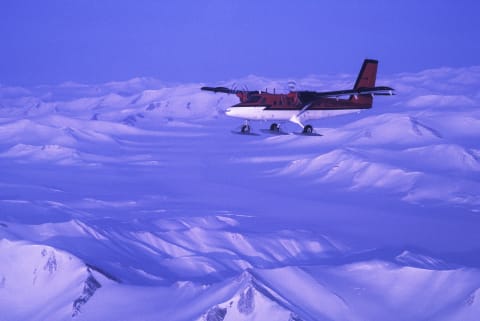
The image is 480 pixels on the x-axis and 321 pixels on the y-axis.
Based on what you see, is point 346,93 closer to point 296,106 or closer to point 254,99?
point 296,106

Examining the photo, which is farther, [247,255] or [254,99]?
[247,255]

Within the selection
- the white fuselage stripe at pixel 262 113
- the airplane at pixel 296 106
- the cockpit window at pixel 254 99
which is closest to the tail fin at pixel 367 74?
the airplane at pixel 296 106

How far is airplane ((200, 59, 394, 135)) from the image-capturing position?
46.4 meters

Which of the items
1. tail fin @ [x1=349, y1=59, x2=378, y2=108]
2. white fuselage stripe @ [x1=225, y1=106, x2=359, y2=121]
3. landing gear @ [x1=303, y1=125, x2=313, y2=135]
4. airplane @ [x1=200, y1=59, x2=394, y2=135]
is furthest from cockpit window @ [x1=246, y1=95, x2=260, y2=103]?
tail fin @ [x1=349, y1=59, x2=378, y2=108]

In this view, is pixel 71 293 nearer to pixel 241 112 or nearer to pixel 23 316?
pixel 23 316

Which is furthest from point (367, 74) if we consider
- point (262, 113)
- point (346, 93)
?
point (262, 113)

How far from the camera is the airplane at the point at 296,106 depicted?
46.4m

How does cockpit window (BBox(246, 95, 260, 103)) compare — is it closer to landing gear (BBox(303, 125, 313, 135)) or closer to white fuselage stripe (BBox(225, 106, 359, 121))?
white fuselage stripe (BBox(225, 106, 359, 121))

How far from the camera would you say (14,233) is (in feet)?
339

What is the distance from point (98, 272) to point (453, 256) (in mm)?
78764

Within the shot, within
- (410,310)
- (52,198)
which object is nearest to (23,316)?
(410,310)

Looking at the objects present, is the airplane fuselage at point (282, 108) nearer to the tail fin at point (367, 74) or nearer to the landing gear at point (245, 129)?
the landing gear at point (245, 129)

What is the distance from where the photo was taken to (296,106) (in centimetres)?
4669

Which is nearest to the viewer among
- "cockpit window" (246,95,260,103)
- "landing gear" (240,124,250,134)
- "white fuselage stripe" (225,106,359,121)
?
"landing gear" (240,124,250,134)
